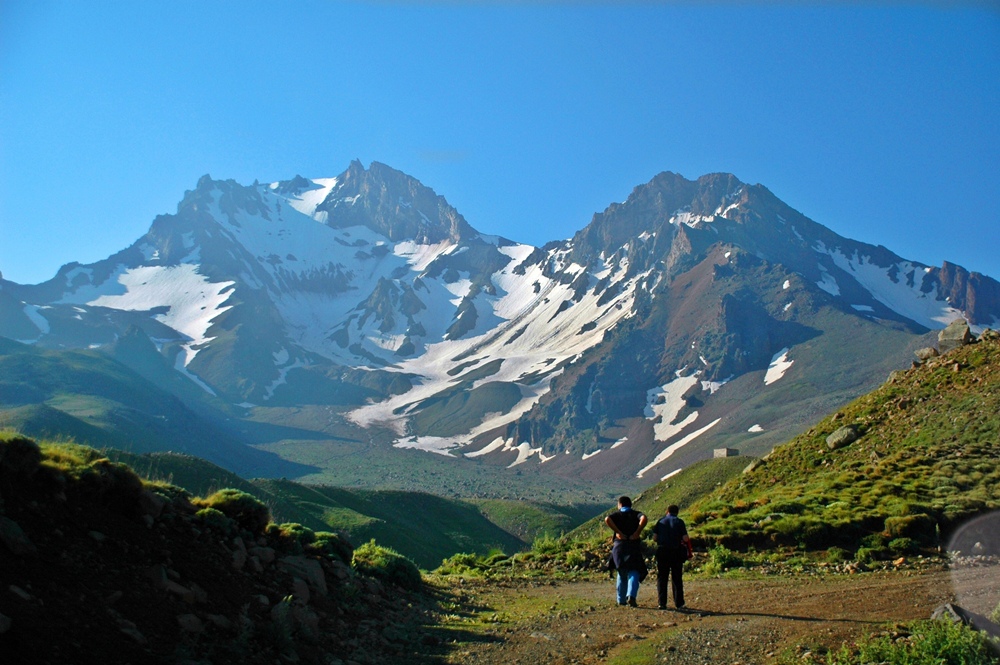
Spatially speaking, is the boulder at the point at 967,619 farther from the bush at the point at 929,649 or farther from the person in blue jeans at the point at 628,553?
the person in blue jeans at the point at 628,553

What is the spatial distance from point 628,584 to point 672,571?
1285 millimetres

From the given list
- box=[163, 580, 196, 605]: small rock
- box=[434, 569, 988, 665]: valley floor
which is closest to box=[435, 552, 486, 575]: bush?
box=[434, 569, 988, 665]: valley floor

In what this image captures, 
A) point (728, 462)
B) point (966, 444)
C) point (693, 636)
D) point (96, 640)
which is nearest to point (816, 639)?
point (693, 636)

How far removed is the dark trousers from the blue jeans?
1.61ft

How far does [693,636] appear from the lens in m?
11.3

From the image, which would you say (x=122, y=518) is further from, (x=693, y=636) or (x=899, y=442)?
(x=899, y=442)

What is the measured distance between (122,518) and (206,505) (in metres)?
2.11

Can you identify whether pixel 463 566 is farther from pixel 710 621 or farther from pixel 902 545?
pixel 710 621

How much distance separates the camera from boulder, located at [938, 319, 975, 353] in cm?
3528

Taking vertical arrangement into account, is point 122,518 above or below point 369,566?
above

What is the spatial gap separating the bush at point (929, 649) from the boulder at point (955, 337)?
3033cm

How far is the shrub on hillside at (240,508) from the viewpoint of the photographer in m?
13.2

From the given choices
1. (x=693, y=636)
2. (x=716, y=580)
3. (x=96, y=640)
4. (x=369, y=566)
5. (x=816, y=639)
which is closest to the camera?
(x=96, y=640)

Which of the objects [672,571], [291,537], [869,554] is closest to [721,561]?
[869,554]
